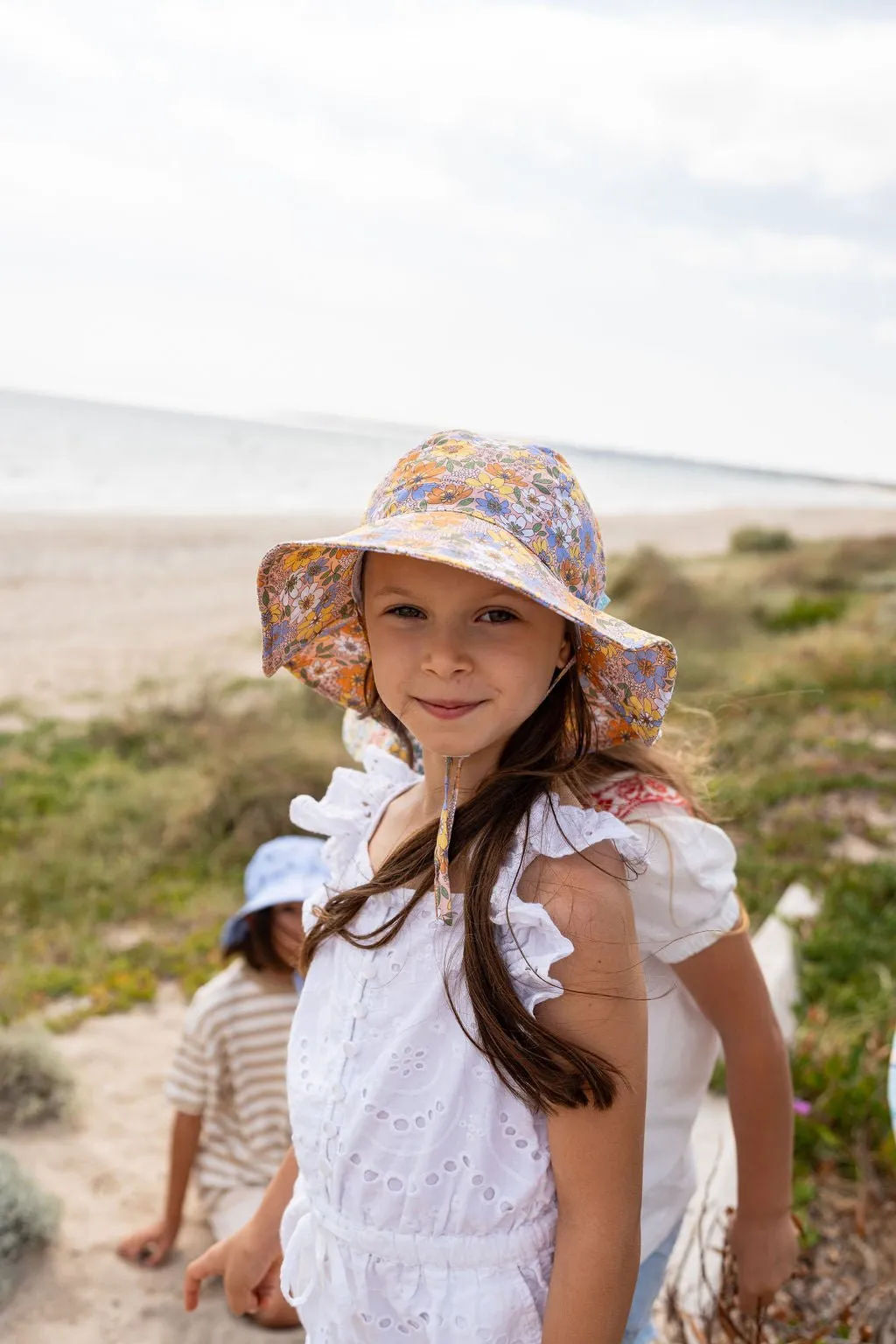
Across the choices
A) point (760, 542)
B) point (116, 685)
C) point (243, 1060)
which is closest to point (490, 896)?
point (243, 1060)

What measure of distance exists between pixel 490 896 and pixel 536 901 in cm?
6

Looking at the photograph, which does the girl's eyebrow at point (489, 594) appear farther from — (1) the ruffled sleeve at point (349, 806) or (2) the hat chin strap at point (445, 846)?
(1) the ruffled sleeve at point (349, 806)

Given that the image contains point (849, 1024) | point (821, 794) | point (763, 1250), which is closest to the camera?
point (763, 1250)

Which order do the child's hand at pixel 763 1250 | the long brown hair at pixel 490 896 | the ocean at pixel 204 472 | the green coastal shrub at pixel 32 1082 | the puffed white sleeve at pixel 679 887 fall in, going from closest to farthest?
the long brown hair at pixel 490 896
the puffed white sleeve at pixel 679 887
the child's hand at pixel 763 1250
the green coastal shrub at pixel 32 1082
the ocean at pixel 204 472

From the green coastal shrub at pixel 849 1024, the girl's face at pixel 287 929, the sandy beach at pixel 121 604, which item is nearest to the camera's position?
the girl's face at pixel 287 929

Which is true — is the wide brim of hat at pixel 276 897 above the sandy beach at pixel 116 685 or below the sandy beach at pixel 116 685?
above

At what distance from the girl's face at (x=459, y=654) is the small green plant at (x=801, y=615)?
1186cm

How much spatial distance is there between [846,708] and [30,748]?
5911mm

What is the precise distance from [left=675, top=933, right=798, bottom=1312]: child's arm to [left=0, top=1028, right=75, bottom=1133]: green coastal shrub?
2615 millimetres

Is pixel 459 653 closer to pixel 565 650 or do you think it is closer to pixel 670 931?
pixel 565 650

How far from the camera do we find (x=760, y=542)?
23.7 metres

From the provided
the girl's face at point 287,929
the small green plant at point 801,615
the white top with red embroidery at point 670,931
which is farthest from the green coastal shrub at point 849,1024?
the small green plant at point 801,615

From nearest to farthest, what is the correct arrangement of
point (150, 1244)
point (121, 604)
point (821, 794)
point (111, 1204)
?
point (150, 1244) < point (111, 1204) < point (821, 794) < point (121, 604)

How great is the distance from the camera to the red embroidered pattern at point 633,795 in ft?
5.01
